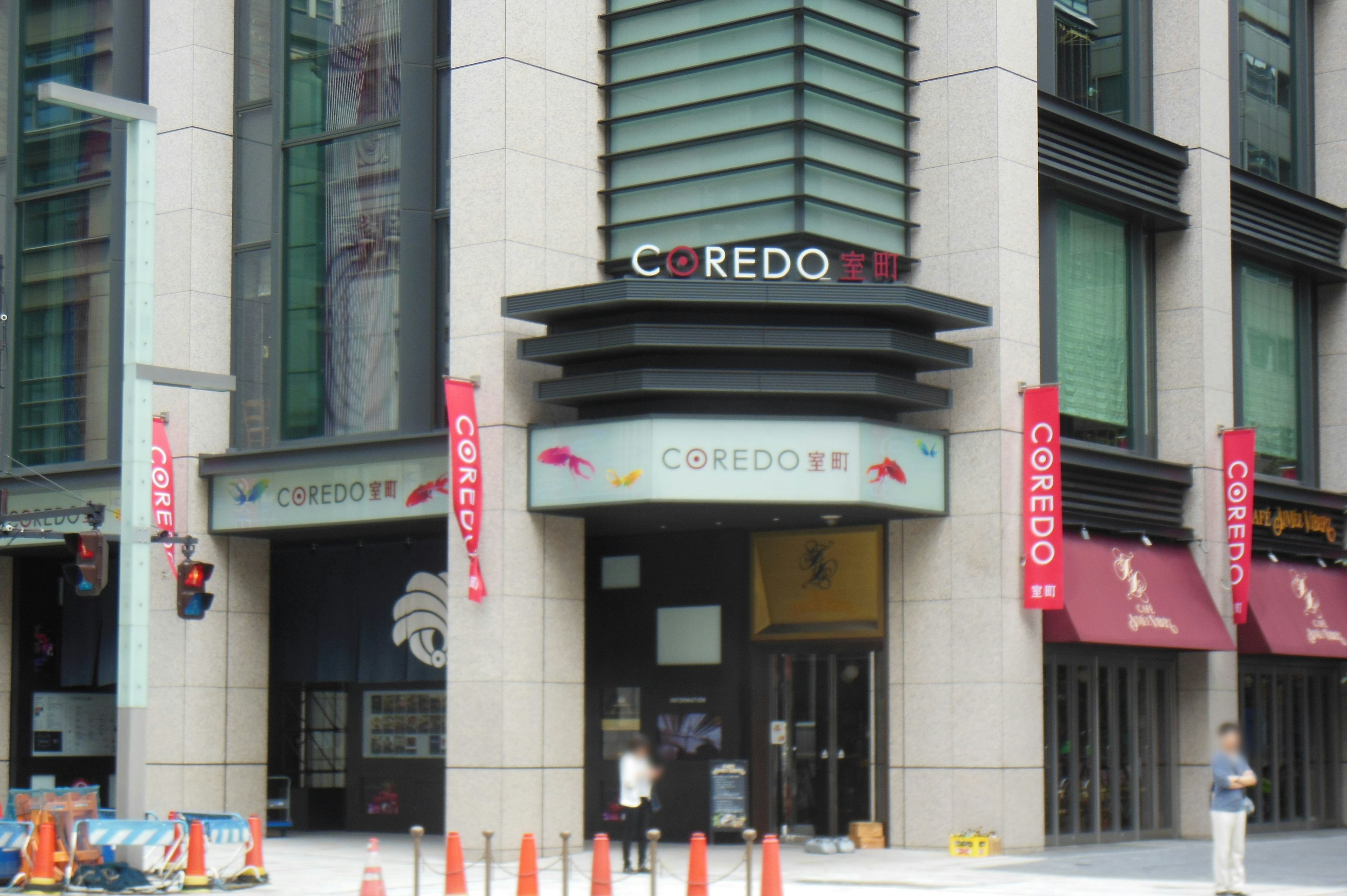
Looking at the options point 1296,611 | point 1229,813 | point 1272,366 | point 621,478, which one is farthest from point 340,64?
point 1296,611

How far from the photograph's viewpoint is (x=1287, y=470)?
1270 inches

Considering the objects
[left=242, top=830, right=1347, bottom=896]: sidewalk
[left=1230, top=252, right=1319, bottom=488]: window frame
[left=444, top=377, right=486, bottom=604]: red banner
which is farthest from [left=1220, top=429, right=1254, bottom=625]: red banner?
[left=444, top=377, right=486, bottom=604]: red banner

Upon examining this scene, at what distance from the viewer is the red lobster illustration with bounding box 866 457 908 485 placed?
23.9 metres

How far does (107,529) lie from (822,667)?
11.8 m

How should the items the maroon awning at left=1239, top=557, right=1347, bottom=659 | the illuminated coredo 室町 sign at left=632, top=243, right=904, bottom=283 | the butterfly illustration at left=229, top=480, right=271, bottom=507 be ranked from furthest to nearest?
the maroon awning at left=1239, top=557, right=1347, bottom=659 < the butterfly illustration at left=229, top=480, right=271, bottom=507 < the illuminated coredo 室町 sign at left=632, top=243, right=904, bottom=283

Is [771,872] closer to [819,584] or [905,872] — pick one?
[905,872]

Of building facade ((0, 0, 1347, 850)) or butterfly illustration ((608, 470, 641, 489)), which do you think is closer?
butterfly illustration ((608, 470, 641, 489))

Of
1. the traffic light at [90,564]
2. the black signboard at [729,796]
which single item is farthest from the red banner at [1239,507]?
the traffic light at [90,564]

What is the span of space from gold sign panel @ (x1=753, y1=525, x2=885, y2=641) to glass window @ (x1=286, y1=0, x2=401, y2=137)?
852cm

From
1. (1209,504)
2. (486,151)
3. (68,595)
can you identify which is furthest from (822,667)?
(68,595)

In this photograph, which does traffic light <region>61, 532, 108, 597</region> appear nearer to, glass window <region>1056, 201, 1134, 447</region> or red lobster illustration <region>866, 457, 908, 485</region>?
red lobster illustration <region>866, 457, 908, 485</region>

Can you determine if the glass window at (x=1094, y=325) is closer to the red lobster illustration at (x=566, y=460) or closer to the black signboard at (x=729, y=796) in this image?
the black signboard at (x=729, y=796)

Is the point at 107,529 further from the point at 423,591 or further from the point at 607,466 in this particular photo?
the point at 607,466

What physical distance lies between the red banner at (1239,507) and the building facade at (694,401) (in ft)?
1.06
